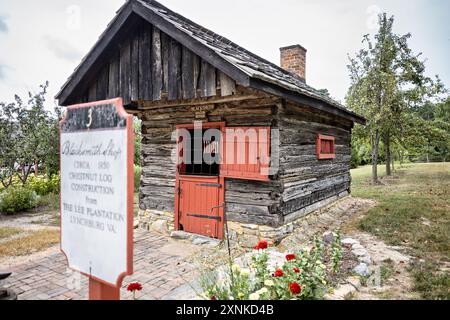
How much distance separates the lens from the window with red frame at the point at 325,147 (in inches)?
310

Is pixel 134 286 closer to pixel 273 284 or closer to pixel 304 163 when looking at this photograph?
pixel 273 284

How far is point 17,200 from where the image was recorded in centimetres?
1012

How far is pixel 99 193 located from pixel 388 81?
17047 mm

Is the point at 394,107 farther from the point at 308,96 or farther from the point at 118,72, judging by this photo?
the point at 118,72

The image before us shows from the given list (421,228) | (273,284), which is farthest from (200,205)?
(421,228)

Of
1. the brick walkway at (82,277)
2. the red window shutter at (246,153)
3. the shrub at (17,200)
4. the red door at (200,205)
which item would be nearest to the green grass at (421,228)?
the red window shutter at (246,153)

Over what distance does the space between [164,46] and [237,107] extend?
73.0 inches

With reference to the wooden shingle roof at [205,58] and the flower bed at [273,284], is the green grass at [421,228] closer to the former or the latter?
the flower bed at [273,284]

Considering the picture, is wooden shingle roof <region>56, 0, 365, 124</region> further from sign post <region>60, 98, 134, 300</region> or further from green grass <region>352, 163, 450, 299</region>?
green grass <region>352, 163, 450, 299</region>

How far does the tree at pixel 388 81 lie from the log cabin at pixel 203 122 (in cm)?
1060

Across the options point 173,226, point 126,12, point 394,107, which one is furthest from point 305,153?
point 394,107

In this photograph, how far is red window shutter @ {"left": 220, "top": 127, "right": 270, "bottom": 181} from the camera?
5.74 meters

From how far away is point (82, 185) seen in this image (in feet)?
8.39

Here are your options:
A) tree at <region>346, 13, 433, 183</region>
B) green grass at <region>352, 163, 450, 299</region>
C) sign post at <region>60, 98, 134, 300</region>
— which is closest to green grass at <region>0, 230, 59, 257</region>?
sign post at <region>60, 98, 134, 300</region>
